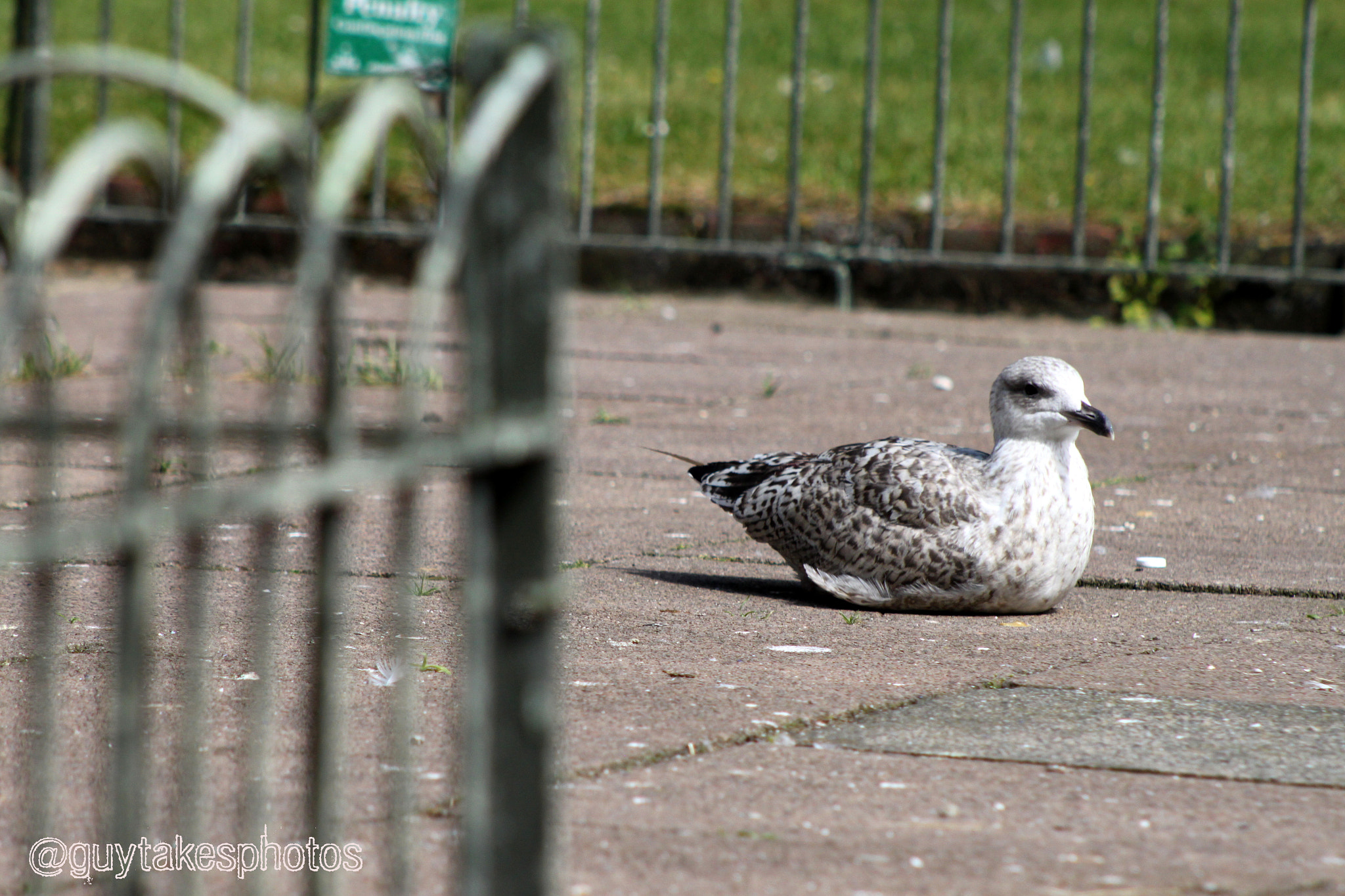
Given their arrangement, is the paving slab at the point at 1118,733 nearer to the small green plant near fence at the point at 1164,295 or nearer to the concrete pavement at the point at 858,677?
the concrete pavement at the point at 858,677

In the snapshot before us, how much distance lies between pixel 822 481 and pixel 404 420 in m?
2.92

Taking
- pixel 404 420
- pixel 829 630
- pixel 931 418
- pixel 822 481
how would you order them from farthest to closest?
pixel 931 418
pixel 822 481
pixel 829 630
pixel 404 420

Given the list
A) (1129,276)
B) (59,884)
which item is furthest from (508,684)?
(1129,276)

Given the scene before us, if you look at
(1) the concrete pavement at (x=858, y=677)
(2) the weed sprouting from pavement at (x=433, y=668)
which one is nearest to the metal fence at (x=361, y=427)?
(1) the concrete pavement at (x=858, y=677)

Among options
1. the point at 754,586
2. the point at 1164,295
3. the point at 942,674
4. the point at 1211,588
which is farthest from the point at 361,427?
the point at 1164,295

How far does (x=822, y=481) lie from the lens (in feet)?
14.7

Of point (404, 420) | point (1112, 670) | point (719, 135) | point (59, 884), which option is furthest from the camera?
point (719, 135)

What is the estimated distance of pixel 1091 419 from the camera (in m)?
4.35

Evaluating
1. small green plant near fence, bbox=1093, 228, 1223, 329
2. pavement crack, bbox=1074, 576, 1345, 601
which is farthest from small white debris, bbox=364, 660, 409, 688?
small green plant near fence, bbox=1093, 228, 1223, 329

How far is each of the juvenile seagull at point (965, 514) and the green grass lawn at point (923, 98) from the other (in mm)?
7053

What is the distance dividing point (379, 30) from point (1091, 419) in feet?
19.8

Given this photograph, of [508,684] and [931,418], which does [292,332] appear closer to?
[508,684]

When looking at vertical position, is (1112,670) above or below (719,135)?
below

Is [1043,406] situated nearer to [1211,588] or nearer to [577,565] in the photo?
[1211,588]
